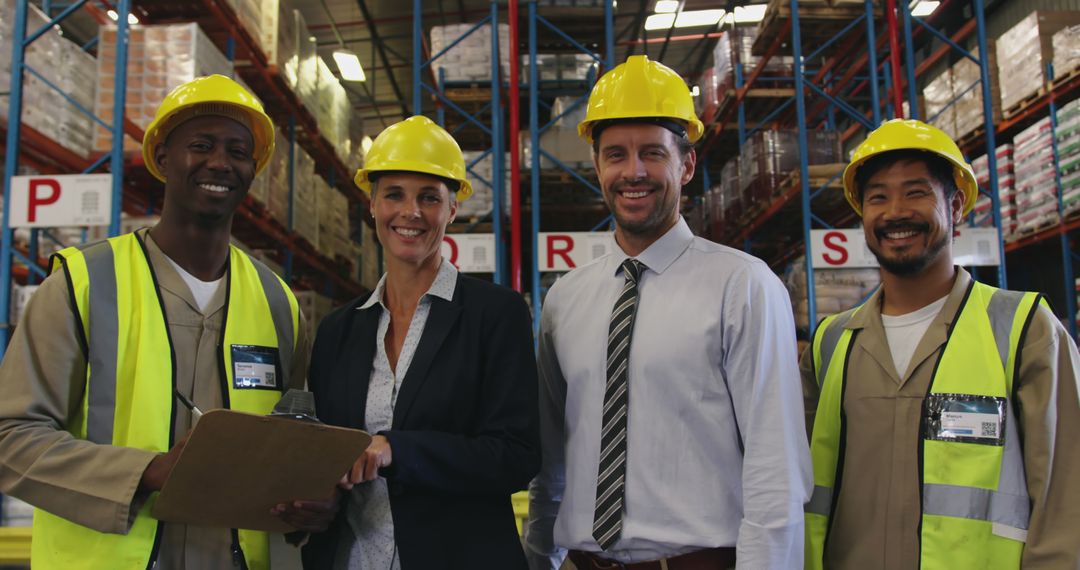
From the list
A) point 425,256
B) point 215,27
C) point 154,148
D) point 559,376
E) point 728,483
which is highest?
point 215,27

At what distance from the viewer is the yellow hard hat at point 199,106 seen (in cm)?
229

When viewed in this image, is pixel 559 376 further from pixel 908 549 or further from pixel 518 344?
pixel 908 549

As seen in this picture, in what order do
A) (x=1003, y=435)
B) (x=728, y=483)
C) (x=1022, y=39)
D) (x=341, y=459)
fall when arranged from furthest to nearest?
(x=1022, y=39) < (x=1003, y=435) < (x=728, y=483) < (x=341, y=459)

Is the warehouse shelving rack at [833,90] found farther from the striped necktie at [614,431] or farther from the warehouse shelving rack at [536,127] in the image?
the striped necktie at [614,431]

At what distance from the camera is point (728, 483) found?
195 cm

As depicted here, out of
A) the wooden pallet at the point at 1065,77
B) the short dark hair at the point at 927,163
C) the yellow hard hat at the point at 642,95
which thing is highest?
the wooden pallet at the point at 1065,77

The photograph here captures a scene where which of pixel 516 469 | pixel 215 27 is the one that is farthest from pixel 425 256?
pixel 215 27

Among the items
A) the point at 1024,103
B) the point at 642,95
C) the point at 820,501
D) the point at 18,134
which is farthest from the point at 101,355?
the point at 1024,103

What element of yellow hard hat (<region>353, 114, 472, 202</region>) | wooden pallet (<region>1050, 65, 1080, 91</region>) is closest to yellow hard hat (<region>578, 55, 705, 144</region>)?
yellow hard hat (<region>353, 114, 472, 202</region>)

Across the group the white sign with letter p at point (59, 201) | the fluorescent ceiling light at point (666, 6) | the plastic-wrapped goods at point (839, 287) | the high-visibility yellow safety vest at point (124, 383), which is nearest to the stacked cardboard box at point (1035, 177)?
the plastic-wrapped goods at point (839, 287)

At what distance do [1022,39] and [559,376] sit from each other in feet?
32.4

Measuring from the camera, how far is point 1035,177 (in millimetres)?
9922

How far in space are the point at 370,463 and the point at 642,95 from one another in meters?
1.18

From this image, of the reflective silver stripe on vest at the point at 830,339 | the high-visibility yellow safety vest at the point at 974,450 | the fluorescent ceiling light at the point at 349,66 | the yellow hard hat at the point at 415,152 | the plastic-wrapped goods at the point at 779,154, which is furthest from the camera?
the fluorescent ceiling light at the point at 349,66
